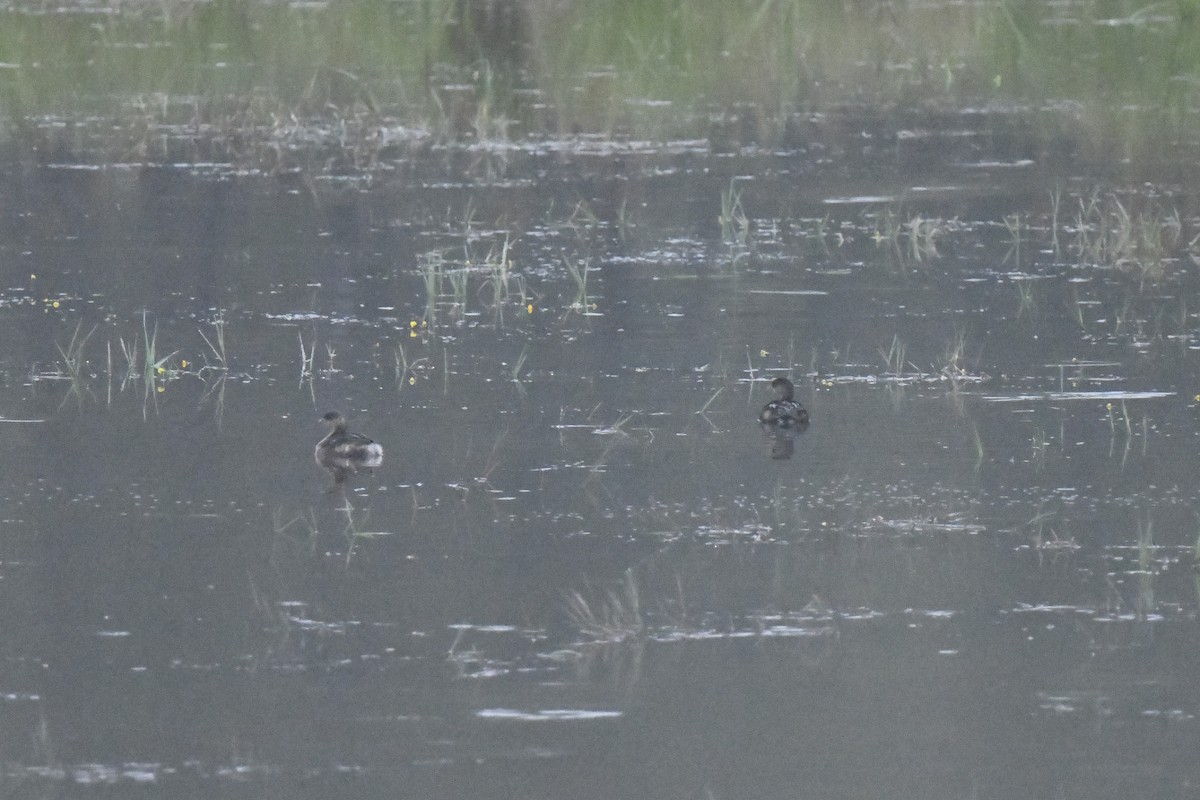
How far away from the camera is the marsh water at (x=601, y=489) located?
5.30m

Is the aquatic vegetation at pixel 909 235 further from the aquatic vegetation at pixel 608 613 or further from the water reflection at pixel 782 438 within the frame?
the aquatic vegetation at pixel 608 613

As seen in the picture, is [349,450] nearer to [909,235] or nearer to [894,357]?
[894,357]

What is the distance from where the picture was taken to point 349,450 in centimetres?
768

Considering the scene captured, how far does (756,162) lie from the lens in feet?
46.8

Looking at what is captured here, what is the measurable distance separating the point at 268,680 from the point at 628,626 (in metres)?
0.91

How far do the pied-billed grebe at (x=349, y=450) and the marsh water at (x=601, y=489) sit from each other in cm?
8

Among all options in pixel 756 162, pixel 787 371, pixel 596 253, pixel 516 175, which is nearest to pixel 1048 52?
pixel 756 162

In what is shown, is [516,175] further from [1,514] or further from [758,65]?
[1,514]

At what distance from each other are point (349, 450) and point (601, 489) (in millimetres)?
829

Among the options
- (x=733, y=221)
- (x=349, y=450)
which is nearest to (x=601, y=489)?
(x=349, y=450)

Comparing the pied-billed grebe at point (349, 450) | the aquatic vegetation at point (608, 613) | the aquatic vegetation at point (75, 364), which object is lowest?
the aquatic vegetation at point (75, 364)

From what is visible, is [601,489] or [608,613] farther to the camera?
[601,489]

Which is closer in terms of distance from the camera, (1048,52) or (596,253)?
(596,253)

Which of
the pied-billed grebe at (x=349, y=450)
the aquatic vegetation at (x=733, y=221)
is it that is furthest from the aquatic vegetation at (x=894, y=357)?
the aquatic vegetation at (x=733, y=221)
